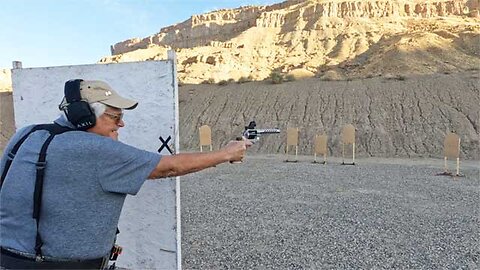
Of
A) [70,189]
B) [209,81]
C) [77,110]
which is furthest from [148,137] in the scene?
[209,81]

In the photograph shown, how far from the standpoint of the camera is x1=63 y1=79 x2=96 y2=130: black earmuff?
5.37ft

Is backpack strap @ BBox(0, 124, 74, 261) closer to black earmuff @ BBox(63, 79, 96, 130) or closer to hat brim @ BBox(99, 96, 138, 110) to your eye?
black earmuff @ BBox(63, 79, 96, 130)

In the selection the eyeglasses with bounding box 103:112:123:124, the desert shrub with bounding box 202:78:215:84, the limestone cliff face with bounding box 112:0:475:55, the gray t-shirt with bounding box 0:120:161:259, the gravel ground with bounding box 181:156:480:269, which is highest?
the limestone cliff face with bounding box 112:0:475:55

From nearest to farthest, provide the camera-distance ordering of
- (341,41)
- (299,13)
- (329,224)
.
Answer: (329,224), (341,41), (299,13)

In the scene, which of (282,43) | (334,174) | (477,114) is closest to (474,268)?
(334,174)

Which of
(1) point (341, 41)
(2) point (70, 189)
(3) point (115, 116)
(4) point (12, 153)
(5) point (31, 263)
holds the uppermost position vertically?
(1) point (341, 41)

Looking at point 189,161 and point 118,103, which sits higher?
point 118,103

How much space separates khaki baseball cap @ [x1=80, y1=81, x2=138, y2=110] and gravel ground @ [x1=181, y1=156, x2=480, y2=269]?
2.88 metres

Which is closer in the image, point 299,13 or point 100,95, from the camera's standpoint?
point 100,95

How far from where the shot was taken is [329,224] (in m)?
5.84

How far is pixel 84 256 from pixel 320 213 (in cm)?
537

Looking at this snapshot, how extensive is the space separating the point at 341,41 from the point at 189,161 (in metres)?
44.5

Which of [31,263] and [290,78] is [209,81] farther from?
[31,263]

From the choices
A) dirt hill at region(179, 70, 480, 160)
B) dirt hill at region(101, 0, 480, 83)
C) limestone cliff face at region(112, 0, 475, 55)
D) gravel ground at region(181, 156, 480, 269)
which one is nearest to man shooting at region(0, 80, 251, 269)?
gravel ground at region(181, 156, 480, 269)
